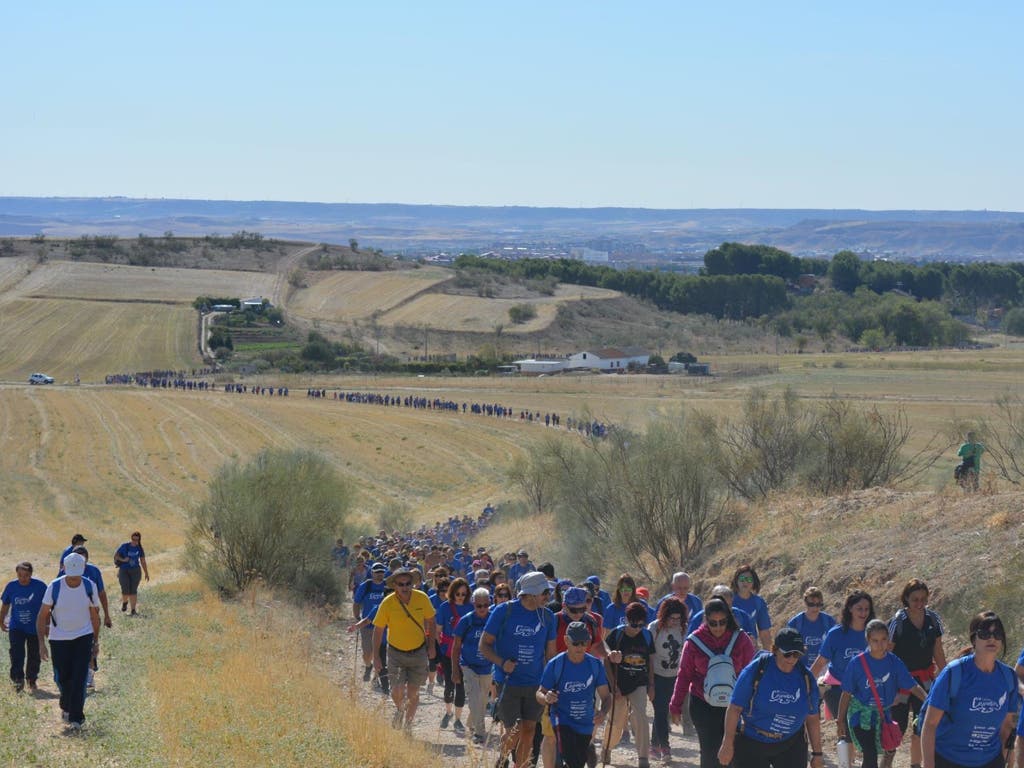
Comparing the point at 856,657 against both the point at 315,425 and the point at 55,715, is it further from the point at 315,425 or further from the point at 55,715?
the point at 315,425

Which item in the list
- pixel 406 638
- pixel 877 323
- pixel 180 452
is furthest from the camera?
pixel 877 323

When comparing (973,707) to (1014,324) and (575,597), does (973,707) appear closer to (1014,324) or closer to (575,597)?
(575,597)

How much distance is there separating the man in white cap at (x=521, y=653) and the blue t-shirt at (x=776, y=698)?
2.01 m

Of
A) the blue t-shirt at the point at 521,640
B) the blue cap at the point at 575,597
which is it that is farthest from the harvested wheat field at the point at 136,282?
the blue cap at the point at 575,597

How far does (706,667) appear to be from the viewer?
8.77 metres

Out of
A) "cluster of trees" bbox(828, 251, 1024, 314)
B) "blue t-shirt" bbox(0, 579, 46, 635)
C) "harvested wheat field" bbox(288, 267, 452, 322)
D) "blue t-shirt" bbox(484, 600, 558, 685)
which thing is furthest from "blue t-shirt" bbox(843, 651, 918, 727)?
"cluster of trees" bbox(828, 251, 1024, 314)

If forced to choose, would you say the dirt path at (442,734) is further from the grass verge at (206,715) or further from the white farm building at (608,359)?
the white farm building at (608,359)

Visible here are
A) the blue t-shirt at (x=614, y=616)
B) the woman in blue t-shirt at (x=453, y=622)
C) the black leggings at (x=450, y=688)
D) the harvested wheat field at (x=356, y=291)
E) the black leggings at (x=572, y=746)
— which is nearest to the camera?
the black leggings at (x=572, y=746)

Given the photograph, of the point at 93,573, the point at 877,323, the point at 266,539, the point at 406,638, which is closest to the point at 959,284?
the point at 877,323

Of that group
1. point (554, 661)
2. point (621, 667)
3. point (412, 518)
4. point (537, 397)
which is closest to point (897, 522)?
point (621, 667)

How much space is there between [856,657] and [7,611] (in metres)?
7.08

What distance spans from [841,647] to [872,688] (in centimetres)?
83

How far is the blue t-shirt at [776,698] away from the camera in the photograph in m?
7.84

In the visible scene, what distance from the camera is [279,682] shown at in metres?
11.9
